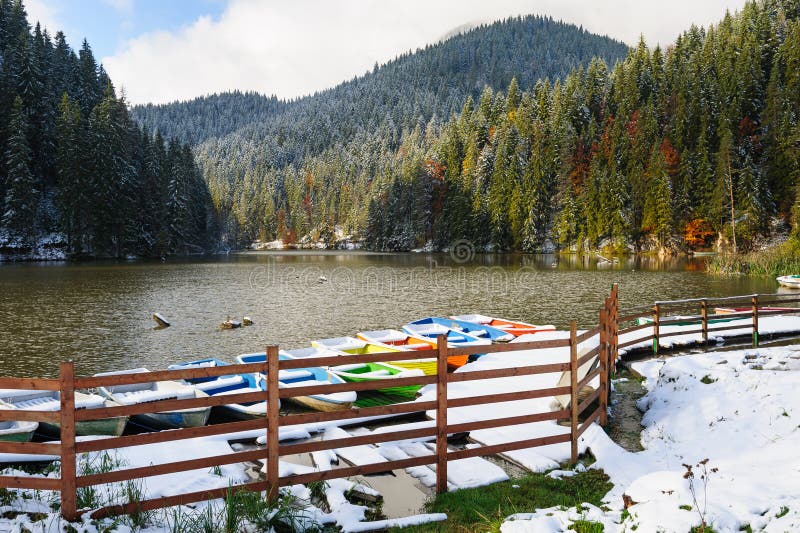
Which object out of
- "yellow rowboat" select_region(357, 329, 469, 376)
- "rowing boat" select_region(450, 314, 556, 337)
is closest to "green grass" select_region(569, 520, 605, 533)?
"yellow rowboat" select_region(357, 329, 469, 376)

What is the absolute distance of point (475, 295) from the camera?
40.7 metres

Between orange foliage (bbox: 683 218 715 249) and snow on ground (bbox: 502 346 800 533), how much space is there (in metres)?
77.6

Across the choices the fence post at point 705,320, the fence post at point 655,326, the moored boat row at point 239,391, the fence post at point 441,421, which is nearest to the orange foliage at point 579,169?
the fence post at point 705,320

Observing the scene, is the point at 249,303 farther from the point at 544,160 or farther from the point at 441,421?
the point at 544,160

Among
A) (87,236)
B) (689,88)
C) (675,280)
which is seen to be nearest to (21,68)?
(87,236)

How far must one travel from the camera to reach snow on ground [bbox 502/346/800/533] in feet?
15.8

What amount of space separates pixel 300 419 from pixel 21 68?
105 metres

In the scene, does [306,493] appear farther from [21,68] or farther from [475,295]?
[21,68]

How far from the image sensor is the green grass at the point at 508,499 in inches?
229

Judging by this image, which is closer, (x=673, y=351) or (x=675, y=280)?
(x=673, y=351)

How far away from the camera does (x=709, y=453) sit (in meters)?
7.71

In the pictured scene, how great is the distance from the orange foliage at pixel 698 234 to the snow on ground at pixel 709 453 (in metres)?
77.6

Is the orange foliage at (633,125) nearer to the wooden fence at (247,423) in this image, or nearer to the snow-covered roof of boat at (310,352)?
the snow-covered roof of boat at (310,352)

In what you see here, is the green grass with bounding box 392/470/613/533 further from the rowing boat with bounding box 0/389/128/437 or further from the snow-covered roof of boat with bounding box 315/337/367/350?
the snow-covered roof of boat with bounding box 315/337/367/350
